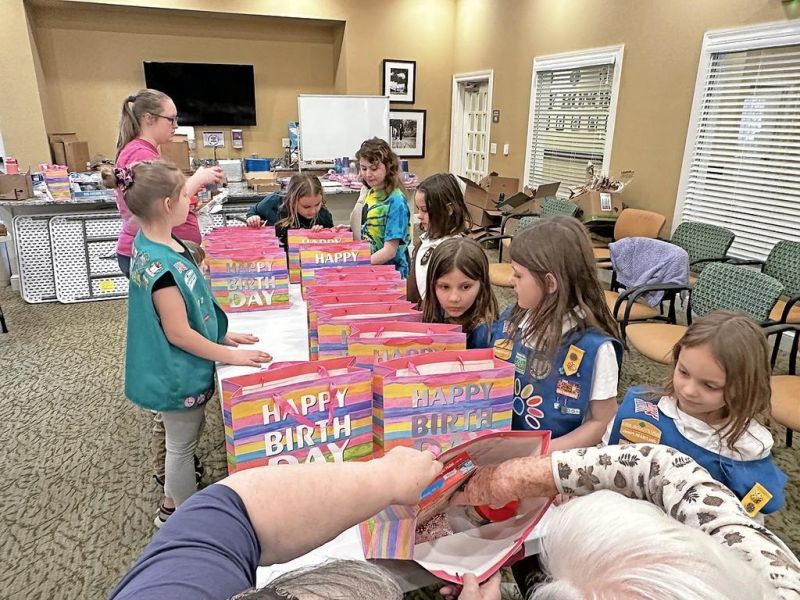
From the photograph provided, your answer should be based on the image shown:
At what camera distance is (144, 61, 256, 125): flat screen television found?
7141 mm

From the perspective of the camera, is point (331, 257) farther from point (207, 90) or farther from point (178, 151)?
point (207, 90)

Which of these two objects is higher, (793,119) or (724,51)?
(724,51)

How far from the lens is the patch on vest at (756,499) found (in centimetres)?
110

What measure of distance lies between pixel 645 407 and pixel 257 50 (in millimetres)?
7726

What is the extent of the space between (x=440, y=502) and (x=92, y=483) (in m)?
2.10

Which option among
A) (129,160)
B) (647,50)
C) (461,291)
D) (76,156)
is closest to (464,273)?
(461,291)

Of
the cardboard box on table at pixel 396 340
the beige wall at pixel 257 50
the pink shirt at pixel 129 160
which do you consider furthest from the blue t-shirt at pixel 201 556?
the beige wall at pixel 257 50

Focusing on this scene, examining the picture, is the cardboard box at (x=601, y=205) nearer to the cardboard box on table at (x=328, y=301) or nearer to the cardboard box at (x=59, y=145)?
the cardboard box on table at (x=328, y=301)

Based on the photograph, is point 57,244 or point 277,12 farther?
point 277,12

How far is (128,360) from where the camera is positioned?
5.18ft

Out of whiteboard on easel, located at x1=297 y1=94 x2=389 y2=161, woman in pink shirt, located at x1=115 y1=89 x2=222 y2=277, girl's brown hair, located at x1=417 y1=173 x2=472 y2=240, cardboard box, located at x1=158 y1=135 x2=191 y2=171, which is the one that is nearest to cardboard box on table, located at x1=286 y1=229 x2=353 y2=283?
girl's brown hair, located at x1=417 y1=173 x2=472 y2=240

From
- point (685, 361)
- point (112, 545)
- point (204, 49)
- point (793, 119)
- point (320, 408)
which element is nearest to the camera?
point (320, 408)

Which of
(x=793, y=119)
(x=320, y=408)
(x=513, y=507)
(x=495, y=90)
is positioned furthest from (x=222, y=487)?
(x=495, y=90)

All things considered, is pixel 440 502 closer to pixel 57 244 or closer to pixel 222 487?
pixel 222 487
